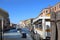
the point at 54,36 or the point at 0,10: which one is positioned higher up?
the point at 0,10

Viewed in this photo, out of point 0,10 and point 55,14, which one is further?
point 0,10

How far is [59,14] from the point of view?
15.1 feet

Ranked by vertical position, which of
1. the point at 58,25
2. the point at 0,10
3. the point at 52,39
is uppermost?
the point at 0,10

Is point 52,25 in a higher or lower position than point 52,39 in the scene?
higher

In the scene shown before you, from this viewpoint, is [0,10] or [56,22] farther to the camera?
[0,10]

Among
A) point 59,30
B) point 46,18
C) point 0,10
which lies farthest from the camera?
point 0,10

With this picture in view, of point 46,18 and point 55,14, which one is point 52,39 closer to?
point 55,14

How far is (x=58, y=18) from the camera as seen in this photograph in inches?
180

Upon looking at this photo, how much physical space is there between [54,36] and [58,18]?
423 mm

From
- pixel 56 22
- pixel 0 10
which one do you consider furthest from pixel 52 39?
pixel 0 10

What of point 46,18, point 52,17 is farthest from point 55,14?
point 46,18

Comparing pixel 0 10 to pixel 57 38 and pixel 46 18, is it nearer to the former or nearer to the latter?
pixel 46 18

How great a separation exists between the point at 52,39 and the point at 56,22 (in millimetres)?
398

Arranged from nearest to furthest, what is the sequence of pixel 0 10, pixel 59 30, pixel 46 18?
pixel 59 30, pixel 46 18, pixel 0 10
